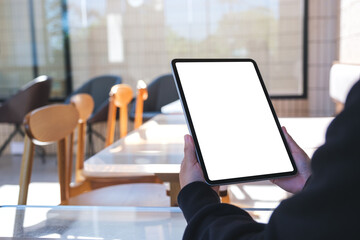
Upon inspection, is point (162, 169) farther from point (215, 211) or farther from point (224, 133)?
point (215, 211)

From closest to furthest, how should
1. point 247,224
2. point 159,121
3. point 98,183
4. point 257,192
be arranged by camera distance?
point 247,224
point 98,183
point 159,121
point 257,192

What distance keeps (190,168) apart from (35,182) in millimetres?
3673

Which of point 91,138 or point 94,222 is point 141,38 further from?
point 94,222

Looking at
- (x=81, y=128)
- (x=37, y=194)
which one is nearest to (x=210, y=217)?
(x=81, y=128)

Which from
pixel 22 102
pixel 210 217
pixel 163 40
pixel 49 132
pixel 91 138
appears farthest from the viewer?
pixel 163 40

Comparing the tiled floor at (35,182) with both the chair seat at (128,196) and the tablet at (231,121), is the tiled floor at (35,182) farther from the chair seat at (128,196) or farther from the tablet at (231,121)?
the tablet at (231,121)

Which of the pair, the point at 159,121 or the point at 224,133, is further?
the point at 159,121

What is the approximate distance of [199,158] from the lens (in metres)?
0.67

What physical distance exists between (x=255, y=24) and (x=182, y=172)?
452 cm

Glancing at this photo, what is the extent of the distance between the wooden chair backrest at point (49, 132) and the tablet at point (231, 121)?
0.84 m

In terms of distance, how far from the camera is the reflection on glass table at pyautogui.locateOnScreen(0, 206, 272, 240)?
72cm

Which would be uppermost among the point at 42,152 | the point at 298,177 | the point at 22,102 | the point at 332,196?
the point at 332,196

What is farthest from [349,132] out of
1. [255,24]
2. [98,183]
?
[255,24]

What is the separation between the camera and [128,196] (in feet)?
5.57
